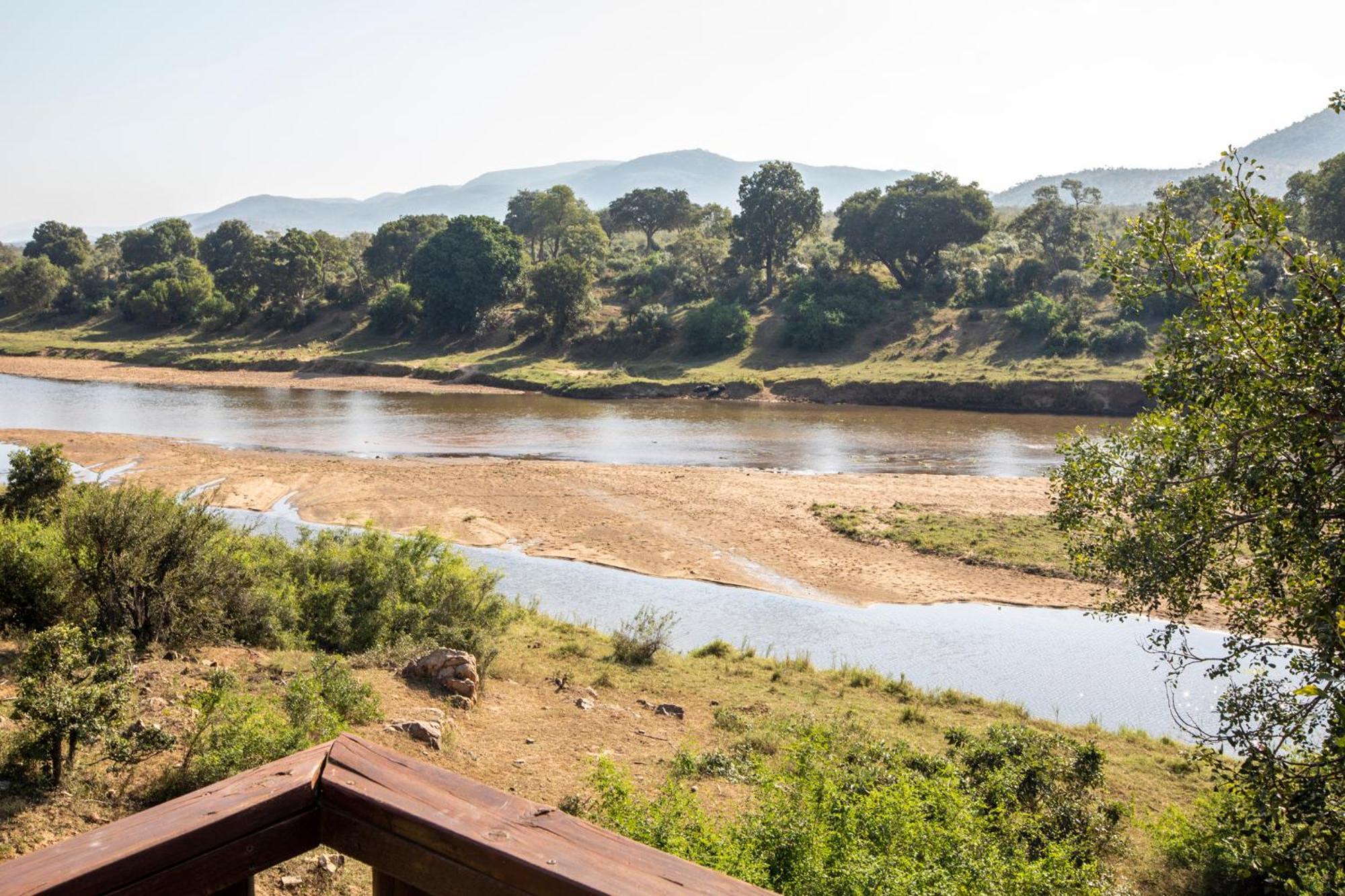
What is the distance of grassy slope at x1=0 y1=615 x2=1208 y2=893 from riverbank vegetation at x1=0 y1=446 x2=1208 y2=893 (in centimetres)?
4

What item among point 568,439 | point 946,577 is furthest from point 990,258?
point 946,577

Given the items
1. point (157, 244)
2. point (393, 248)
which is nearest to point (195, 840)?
point (393, 248)

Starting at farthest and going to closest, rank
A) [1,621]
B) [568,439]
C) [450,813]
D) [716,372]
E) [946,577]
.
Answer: [716,372] < [568,439] < [946,577] < [1,621] < [450,813]

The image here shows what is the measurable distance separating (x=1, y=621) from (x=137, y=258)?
102 m

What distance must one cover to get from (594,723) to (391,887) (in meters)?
10.6

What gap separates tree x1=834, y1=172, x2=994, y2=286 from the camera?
216 feet

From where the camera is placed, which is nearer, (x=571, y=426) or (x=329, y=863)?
(x=329, y=863)

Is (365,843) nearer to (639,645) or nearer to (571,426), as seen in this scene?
(639,645)

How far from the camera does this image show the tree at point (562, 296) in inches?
2522

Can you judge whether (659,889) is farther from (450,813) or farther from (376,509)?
(376,509)

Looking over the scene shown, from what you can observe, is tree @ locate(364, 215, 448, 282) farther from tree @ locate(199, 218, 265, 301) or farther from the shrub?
the shrub

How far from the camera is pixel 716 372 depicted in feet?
192

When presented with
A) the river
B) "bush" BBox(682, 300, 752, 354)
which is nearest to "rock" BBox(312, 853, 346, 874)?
the river

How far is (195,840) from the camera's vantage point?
186 centimetres
